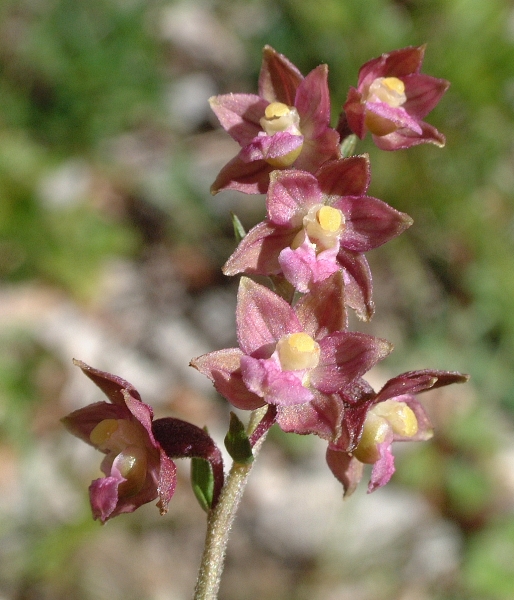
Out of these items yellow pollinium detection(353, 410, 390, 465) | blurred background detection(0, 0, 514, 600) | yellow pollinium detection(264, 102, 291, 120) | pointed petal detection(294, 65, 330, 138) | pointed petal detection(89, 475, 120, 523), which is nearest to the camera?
pointed petal detection(89, 475, 120, 523)

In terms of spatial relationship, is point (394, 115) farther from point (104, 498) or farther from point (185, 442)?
point (104, 498)

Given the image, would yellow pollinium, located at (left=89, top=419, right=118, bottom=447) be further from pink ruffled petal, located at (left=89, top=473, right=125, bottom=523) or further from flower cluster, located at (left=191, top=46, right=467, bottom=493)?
flower cluster, located at (left=191, top=46, right=467, bottom=493)

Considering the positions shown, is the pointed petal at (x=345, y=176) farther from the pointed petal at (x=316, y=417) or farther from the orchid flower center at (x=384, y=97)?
the pointed petal at (x=316, y=417)

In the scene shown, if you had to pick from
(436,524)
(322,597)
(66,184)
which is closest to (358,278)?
(322,597)

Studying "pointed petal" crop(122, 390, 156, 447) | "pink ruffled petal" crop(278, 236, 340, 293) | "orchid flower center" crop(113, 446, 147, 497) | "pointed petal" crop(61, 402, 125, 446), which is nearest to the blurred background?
"pointed petal" crop(61, 402, 125, 446)

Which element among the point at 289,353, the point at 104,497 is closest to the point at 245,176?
the point at 289,353

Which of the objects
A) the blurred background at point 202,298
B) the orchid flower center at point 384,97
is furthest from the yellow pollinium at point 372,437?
the blurred background at point 202,298

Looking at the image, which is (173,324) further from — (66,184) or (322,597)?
(322,597)
